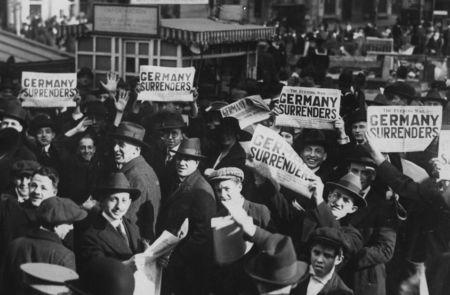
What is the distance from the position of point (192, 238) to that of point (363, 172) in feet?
5.22

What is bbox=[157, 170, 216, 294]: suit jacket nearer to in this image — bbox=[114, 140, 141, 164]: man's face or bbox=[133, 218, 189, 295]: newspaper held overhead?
bbox=[133, 218, 189, 295]: newspaper held overhead

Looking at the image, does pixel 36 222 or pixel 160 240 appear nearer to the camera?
pixel 36 222

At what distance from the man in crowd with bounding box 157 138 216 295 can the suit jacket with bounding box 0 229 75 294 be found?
1166 mm

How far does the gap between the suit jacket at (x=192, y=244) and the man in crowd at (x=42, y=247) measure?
43.0 inches

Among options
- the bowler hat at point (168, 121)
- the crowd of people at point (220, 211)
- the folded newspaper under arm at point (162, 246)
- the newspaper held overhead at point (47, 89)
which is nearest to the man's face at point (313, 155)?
the crowd of people at point (220, 211)

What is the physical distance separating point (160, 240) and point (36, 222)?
87 cm

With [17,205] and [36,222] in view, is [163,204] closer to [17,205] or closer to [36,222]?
[17,205]

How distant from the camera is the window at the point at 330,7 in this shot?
46875 millimetres

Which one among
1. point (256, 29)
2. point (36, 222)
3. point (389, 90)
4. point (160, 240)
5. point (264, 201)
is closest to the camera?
point (36, 222)

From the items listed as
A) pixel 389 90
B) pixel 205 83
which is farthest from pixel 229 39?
pixel 389 90

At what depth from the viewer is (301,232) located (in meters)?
6.43

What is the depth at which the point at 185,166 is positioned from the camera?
7.09 m

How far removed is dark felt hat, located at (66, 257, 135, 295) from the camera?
177 inches

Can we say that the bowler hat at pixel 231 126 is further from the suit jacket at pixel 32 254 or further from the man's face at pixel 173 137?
the suit jacket at pixel 32 254
